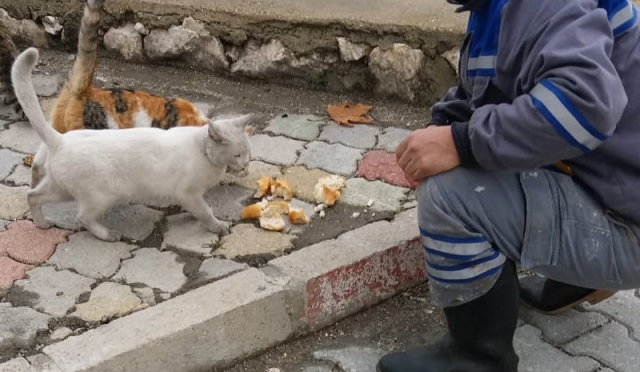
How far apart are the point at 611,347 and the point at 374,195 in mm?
1143

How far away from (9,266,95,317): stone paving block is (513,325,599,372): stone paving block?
1.45 meters

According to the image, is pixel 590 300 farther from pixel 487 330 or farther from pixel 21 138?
pixel 21 138

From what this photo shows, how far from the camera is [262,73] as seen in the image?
4539mm

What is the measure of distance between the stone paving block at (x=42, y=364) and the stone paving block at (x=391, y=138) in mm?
1948

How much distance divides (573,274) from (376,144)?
179 cm

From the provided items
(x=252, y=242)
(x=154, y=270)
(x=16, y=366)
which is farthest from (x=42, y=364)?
(x=252, y=242)

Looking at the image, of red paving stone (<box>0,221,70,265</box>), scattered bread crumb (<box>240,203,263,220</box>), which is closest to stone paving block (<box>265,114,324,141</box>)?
scattered bread crumb (<box>240,203,263,220</box>)

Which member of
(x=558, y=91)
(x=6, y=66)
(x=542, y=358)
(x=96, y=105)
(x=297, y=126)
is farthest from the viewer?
(x=6, y=66)

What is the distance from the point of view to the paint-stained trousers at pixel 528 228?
7.11ft

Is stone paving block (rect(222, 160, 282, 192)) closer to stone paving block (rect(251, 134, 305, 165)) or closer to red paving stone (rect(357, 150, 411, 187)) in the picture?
stone paving block (rect(251, 134, 305, 165))

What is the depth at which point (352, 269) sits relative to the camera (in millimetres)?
2877

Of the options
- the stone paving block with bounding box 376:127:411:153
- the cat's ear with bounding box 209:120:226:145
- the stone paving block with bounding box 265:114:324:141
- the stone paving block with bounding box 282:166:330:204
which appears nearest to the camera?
the cat's ear with bounding box 209:120:226:145

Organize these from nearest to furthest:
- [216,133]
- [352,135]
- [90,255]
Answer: [90,255]
[216,133]
[352,135]

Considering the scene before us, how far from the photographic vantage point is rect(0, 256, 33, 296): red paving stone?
285cm
